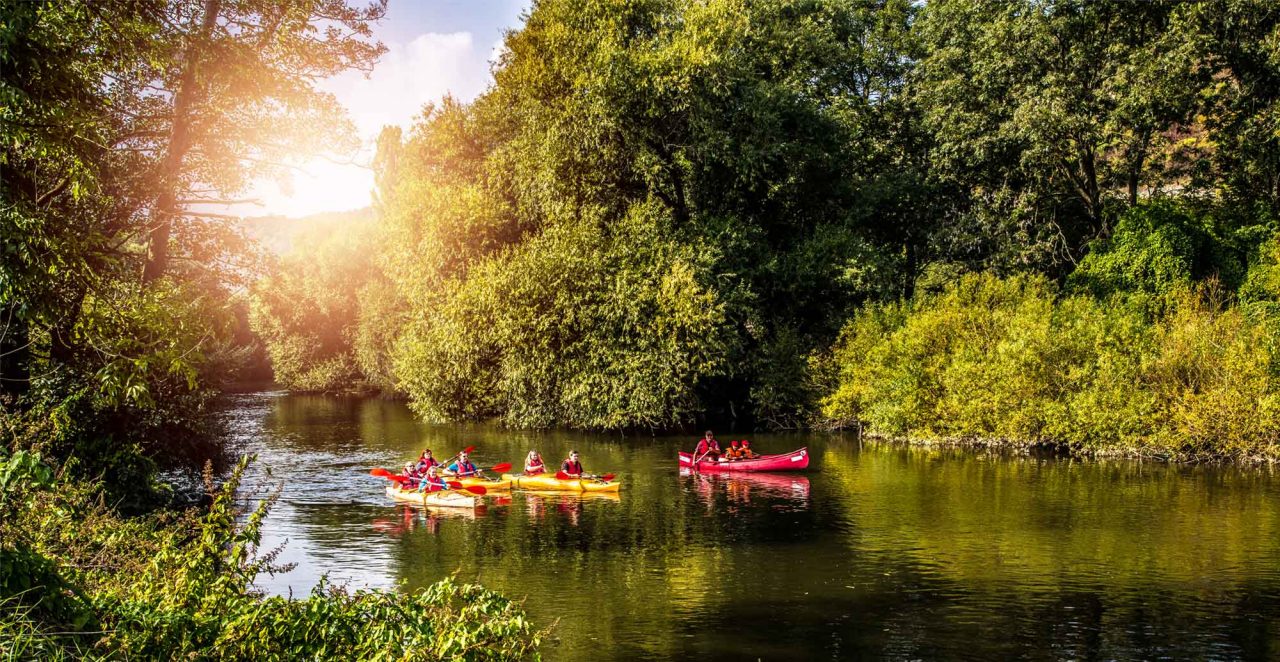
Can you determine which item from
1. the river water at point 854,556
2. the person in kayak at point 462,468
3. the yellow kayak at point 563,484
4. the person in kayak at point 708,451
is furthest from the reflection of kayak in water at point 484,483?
the person in kayak at point 708,451

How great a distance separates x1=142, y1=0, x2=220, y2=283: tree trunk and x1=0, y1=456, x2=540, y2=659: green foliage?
30.5 feet

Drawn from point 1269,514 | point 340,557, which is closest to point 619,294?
point 340,557

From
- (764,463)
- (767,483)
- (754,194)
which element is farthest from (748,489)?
(754,194)

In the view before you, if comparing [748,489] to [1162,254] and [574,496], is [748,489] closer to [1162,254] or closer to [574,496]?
[574,496]

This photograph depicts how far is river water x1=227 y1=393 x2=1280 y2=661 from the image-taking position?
14.6 meters

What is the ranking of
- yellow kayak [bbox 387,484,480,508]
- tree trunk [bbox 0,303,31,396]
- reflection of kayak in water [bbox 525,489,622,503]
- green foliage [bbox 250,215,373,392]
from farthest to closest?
green foliage [bbox 250,215,373,392] → reflection of kayak in water [bbox 525,489,622,503] → yellow kayak [bbox 387,484,480,508] → tree trunk [bbox 0,303,31,396]

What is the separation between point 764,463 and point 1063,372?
11.9 metres

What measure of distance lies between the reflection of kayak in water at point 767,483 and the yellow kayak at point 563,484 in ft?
10.9

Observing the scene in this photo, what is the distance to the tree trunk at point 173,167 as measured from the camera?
18359mm

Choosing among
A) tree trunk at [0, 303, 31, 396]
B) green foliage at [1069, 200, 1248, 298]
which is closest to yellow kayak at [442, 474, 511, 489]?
tree trunk at [0, 303, 31, 396]

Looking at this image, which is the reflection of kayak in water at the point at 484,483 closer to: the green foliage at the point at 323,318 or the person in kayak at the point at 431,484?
the person in kayak at the point at 431,484

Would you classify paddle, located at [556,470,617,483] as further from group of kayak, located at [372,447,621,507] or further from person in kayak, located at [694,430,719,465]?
person in kayak, located at [694,430,719,465]

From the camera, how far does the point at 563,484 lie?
27.9 meters

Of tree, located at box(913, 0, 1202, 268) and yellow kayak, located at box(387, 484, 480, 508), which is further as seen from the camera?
tree, located at box(913, 0, 1202, 268)
